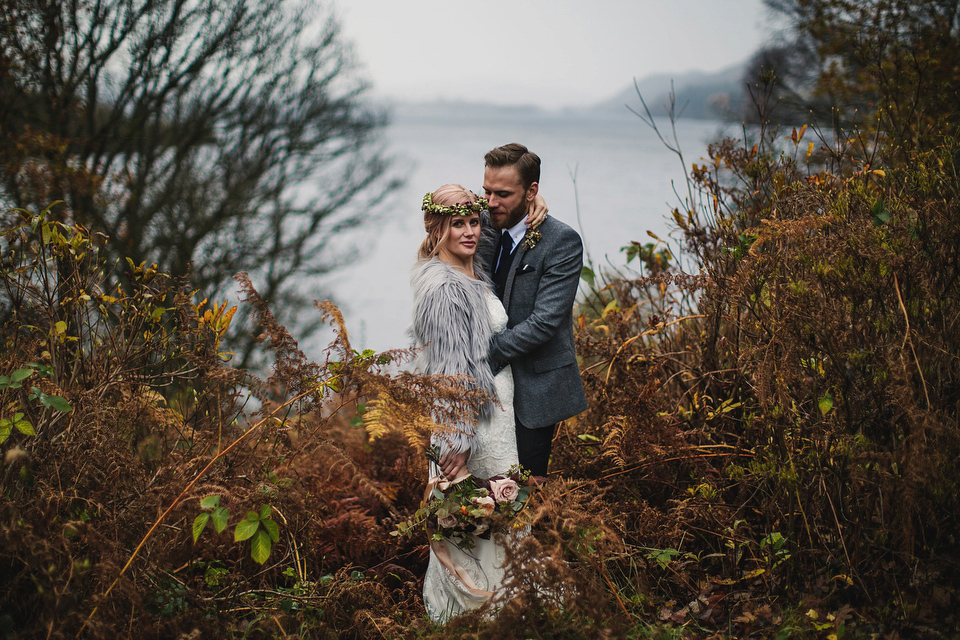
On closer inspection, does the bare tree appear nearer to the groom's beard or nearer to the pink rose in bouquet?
the groom's beard

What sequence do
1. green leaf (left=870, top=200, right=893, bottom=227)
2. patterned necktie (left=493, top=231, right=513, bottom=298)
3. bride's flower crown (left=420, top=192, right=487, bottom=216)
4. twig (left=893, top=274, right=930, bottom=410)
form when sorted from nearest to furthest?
1. twig (left=893, top=274, right=930, bottom=410)
2. green leaf (left=870, top=200, right=893, bottom=227)
3. bride's flower crown (left=420, top=192, right=487, bottom=216)
4. patterned necktie (left=493, top=231, right=513, bottom=298)

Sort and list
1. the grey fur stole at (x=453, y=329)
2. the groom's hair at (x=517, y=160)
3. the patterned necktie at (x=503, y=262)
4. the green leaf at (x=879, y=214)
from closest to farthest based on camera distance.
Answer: the green leaf at (x=879, y=214) → the grey fur stole at (x=453, y=329) → the groom's hair at (x=517, y=160) → the patterned necktie at (x=503, y=262)

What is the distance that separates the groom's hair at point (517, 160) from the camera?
329 centimetres

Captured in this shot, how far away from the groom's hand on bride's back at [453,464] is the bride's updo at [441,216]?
0.89m

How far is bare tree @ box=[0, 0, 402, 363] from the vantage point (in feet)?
28.5

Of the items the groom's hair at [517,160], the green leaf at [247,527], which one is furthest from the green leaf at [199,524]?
the groom's hair at [517,160]

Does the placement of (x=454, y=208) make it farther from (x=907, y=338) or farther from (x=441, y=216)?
A: (x=907, y=338)

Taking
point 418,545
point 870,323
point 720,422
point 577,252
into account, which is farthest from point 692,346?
point 418,545

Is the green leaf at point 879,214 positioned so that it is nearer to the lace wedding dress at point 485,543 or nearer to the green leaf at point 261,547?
the lace wedding dress at point 485,543

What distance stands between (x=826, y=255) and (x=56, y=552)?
9.52ft

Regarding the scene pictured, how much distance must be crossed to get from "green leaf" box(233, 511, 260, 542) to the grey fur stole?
32.6 inches

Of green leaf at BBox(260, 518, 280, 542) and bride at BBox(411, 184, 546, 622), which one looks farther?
bride at BBox(411, 184, 546, 622)

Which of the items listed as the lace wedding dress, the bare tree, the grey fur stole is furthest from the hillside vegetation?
the bare tree

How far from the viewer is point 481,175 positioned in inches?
404
